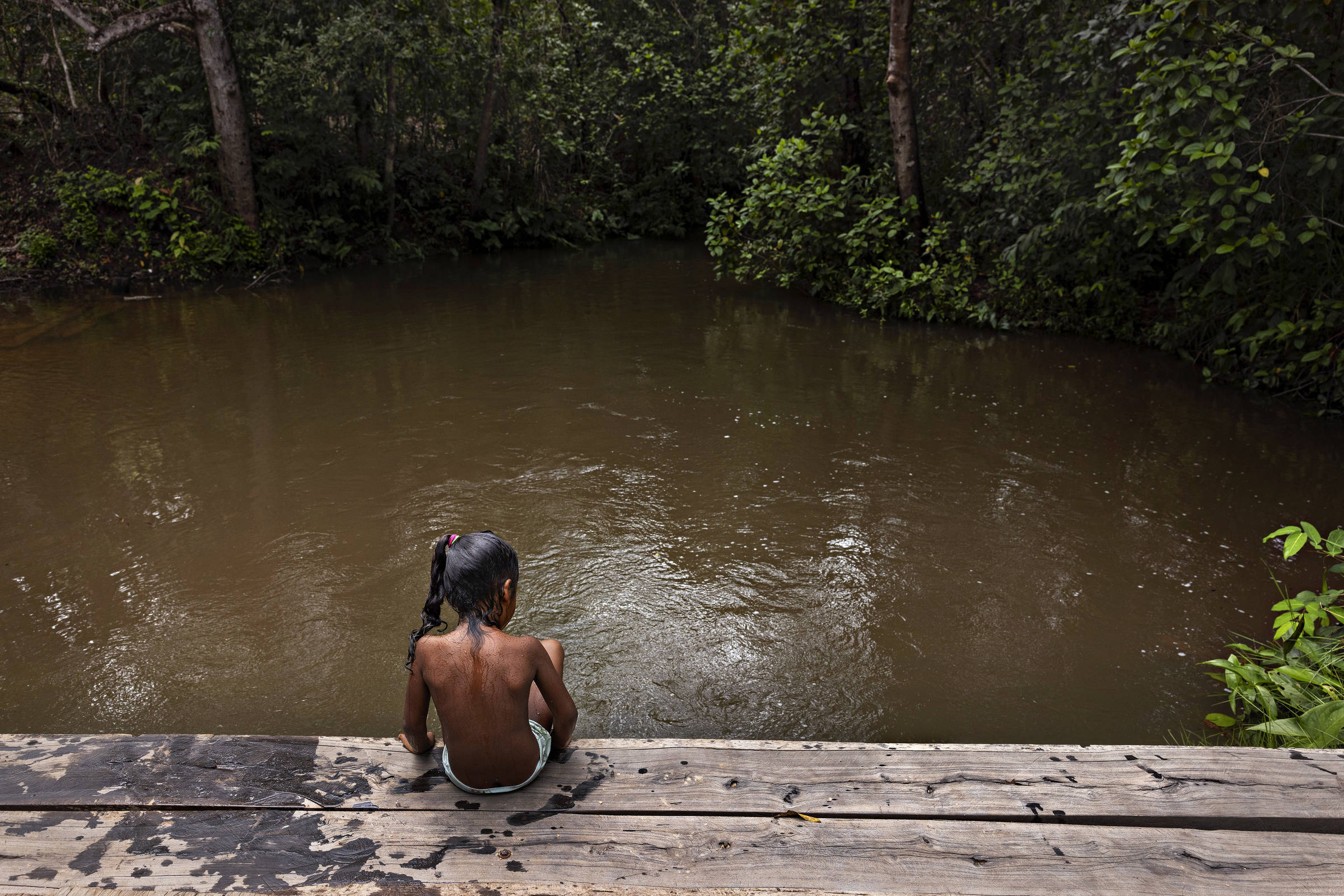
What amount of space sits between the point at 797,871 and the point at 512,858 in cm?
72

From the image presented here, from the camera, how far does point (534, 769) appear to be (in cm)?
242

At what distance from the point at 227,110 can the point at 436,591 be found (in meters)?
14.0

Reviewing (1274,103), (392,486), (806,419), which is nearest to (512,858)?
(392,486)

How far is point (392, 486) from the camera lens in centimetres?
577

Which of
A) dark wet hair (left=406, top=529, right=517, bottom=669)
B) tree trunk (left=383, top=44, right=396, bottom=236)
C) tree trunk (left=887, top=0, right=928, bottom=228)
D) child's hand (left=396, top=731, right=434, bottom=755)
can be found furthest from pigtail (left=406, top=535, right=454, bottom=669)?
tree trunk (left=383, top=44, right=396, bottom=236)

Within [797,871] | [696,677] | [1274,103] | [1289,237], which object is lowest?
[696,677]

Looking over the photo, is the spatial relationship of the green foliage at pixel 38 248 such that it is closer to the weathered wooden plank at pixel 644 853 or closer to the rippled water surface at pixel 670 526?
the rippled water surface at pixel 670 526

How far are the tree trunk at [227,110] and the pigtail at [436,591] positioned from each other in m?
13.9

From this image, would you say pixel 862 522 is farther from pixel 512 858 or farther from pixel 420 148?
pixel 420 148

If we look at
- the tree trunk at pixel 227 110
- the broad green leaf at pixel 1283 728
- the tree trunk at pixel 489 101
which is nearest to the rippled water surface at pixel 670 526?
the broad green leaf at pixel 1283 728

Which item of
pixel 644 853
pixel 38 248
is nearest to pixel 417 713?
pixel 644 853

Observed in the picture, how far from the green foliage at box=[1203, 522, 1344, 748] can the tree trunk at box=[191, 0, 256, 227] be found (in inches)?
587

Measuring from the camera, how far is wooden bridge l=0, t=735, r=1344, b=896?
2.11m

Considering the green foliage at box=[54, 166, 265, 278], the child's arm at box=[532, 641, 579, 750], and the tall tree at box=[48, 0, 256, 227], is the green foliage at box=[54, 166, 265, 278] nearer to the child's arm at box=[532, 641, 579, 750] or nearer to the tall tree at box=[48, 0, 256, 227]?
the tall tree at box=[48, 0, 256, 227]
